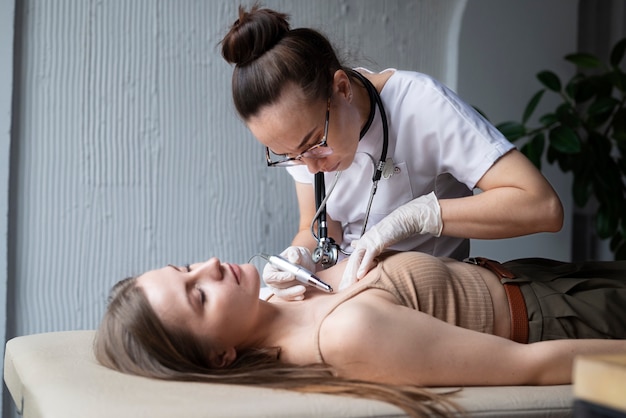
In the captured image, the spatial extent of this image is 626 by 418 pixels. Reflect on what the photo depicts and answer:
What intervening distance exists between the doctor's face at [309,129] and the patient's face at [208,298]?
0.35 meters

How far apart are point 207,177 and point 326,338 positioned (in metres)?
1.62

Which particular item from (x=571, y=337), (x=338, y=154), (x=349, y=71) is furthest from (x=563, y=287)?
(x=349, y=71)

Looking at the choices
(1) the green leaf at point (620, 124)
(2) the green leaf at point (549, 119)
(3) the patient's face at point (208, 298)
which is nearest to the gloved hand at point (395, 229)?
(3) the patient's face at point (208, 298)

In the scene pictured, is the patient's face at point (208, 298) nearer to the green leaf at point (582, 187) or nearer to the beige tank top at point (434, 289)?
the beige tank top at point (434, 289)

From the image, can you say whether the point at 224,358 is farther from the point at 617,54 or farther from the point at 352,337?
the point at 617,54

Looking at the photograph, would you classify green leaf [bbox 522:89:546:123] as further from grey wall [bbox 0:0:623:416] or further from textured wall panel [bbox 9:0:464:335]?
textured wall panel [bbox 9:0:464:335]

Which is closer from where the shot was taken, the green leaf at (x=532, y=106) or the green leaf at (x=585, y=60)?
the green leaf at (x=532, y=106)

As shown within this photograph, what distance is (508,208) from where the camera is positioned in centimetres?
184

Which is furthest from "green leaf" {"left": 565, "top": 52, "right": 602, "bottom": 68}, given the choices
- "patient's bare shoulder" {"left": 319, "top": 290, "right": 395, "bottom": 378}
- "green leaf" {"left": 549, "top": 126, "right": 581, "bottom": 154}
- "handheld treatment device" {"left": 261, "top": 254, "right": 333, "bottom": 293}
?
"patient's bare shoulder" {"left": 319, "top": 290, "right": 395, "bottom": 378}

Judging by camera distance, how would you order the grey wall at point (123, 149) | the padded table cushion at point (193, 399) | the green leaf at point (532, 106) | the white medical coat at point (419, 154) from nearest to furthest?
the padded table cushion at point (193, 399)
the white medical coat at point (419, 154)
the grey wall at point (123, 149)
the green leaf at point (532, 106)

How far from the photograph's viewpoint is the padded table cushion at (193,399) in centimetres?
128

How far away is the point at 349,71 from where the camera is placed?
2025mm

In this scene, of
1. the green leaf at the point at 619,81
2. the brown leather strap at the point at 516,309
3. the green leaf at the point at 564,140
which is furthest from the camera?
the green leaf at the point at 619,81

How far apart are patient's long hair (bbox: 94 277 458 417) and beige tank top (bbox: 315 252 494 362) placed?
0.22 m
